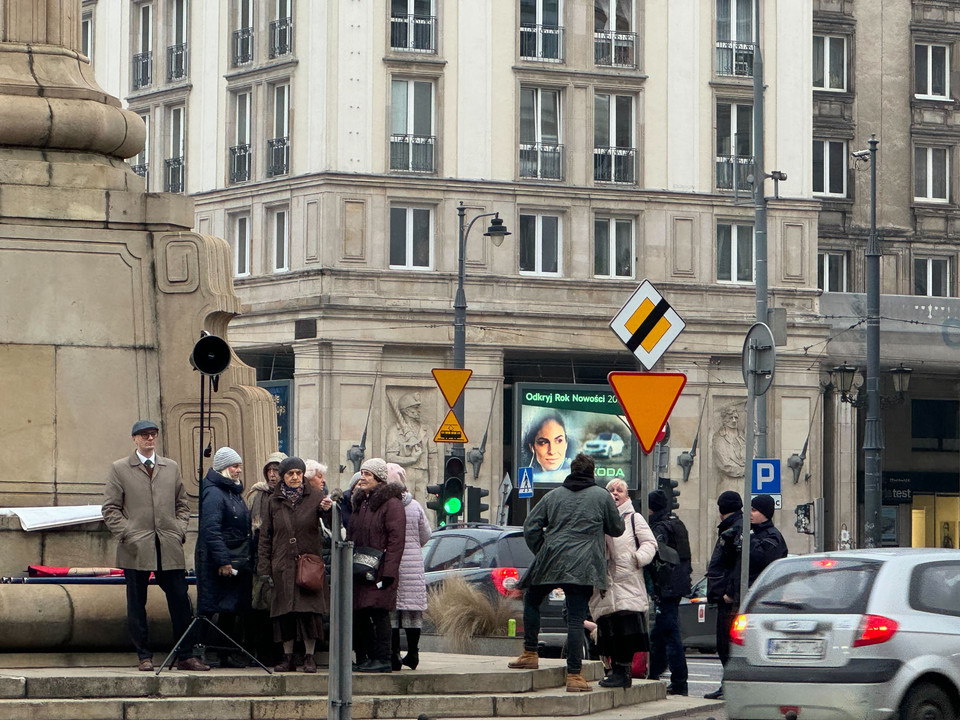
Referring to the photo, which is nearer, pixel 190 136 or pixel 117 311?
pixel 117 311

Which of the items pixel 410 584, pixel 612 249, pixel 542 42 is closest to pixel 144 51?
pixel 542 42

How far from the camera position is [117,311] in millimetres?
15805

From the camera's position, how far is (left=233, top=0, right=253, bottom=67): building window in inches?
2003

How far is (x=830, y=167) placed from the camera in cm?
6006

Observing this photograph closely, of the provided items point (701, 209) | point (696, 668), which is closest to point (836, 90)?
point (701, 209)

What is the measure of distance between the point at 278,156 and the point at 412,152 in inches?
123

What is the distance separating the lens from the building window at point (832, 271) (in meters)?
59.7

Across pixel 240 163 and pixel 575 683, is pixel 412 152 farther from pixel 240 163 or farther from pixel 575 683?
pixel 575 683

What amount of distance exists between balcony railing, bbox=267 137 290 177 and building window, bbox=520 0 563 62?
5922mm

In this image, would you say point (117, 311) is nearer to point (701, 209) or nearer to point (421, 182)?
point (421, 182)

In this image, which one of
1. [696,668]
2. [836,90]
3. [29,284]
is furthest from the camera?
[836,90]

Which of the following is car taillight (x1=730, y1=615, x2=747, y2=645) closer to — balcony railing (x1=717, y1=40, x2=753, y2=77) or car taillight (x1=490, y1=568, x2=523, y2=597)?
car taillight (x1=490, y1=568, x2=523, y2=597)

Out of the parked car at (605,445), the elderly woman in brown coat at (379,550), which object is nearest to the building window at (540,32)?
the parked car at (605,445)

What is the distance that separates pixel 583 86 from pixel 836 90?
38.6 feet
